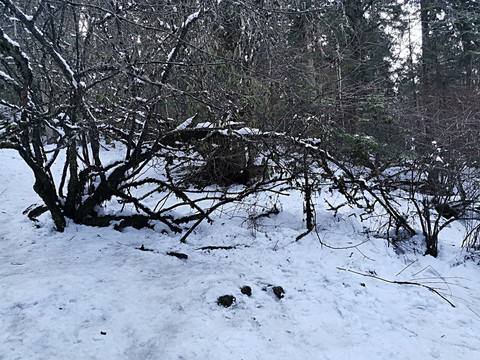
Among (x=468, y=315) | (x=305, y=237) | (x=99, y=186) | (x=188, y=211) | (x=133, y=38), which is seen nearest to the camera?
(x=468, y=315)

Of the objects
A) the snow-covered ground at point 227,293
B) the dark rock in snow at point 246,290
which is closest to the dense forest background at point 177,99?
the snow-covered ground at point 227,293

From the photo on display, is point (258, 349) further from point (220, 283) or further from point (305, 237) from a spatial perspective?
point (305, 237)

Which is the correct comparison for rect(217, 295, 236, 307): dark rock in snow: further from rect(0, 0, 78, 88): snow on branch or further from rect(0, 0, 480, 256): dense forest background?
rect(0, 0, 78, 88): snow on branch

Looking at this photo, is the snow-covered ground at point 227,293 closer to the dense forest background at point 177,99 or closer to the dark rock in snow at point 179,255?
the dark rock in snow at point 179,255

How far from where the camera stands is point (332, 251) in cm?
400

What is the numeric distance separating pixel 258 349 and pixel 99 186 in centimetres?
271

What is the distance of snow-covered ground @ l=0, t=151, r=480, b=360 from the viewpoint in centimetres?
231

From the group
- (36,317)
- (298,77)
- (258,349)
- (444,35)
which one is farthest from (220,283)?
(444,35)

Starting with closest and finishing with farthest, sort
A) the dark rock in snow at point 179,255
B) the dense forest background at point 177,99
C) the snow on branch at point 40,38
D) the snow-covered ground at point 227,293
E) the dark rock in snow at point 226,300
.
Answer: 1. the snow-covered ground at point 227,293
2. the dark rock in snow at point 226,300
3. the snow on branch at point 40,38
4. the dense forest background at point 177,99
5. the dark rock in snow at point 179,255

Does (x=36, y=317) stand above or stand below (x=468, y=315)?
above

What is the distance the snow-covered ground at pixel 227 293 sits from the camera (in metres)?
2.31

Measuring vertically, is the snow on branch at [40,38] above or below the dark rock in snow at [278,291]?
above

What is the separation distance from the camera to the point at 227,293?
2967 millimetres

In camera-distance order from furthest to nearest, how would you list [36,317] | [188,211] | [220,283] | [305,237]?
[188,211], [305,237], [220,283], [36,317]
